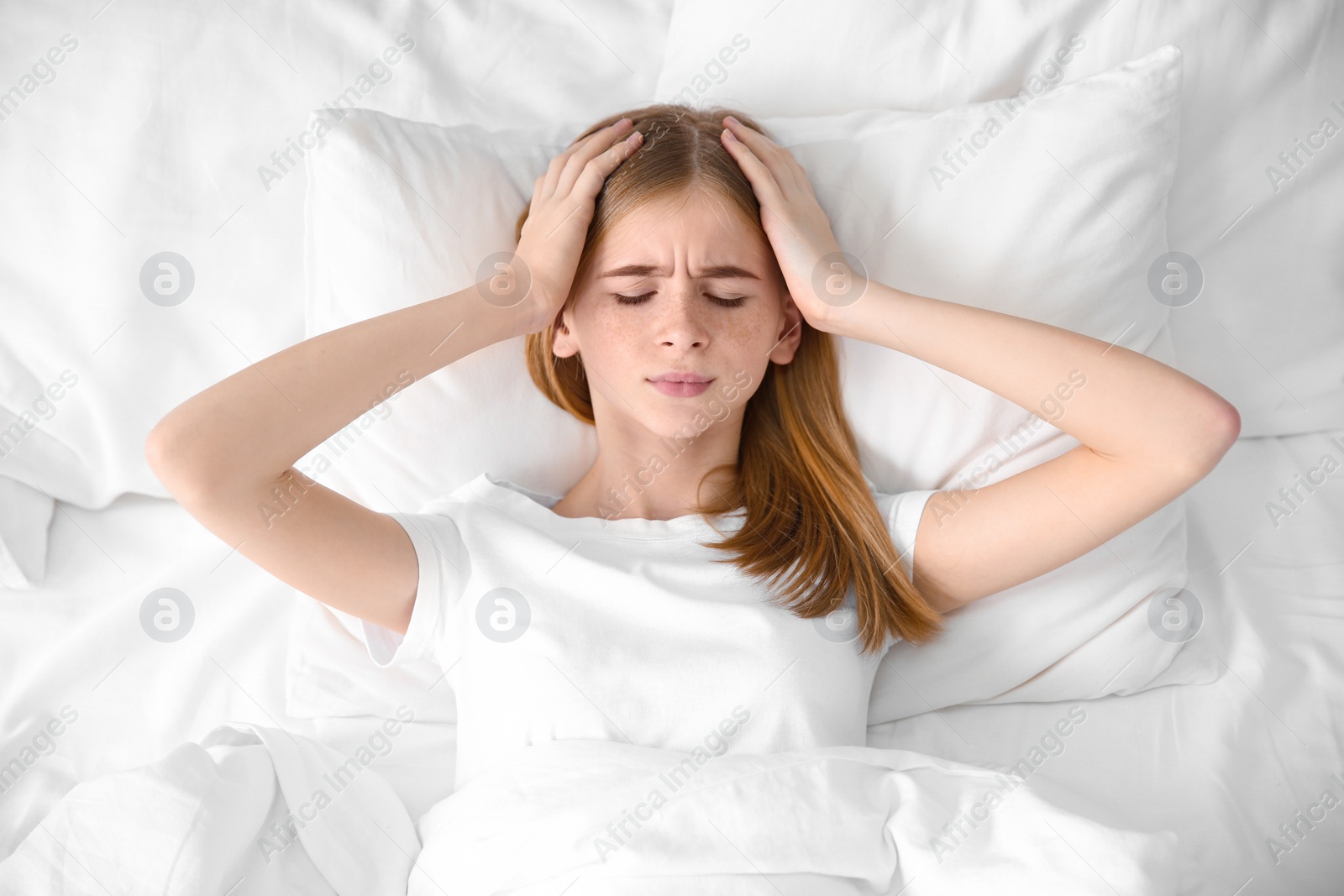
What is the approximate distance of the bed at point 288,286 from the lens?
1487 millimetres

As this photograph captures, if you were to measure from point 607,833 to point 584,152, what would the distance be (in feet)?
3.08

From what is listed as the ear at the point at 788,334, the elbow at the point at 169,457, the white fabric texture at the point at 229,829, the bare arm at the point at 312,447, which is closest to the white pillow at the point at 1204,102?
the ear at the point at 788,334

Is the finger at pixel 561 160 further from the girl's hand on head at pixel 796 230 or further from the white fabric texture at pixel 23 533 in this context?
the white fabric texture at pixel 23 533

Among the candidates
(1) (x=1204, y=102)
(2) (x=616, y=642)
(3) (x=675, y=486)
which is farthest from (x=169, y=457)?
(1) (x=1204, y=102)

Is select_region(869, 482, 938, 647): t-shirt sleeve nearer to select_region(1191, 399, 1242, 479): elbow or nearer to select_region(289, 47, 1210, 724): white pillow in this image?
select_region(289, 47, 1210, 724): white pillow

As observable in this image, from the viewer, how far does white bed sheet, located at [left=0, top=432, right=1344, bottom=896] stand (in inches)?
52.8

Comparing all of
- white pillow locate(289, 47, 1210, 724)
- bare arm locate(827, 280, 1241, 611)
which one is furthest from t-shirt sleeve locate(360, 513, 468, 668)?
bare arm locate(827, 280, 1241, 611)

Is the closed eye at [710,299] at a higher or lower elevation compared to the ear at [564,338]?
higher

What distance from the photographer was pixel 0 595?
1.55 metres

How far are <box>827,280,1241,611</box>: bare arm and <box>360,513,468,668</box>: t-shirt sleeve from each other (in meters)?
0.62

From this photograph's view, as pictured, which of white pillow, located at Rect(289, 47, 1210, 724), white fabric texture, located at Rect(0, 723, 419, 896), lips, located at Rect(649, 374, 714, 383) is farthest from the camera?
white pillow, located at Rect(289, 47, 1210, 724)

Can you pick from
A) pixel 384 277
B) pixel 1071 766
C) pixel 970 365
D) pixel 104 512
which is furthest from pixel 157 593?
pixel 1071 766

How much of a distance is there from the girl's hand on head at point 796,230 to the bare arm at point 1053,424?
0.03 m

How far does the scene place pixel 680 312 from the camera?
131 centimetres
